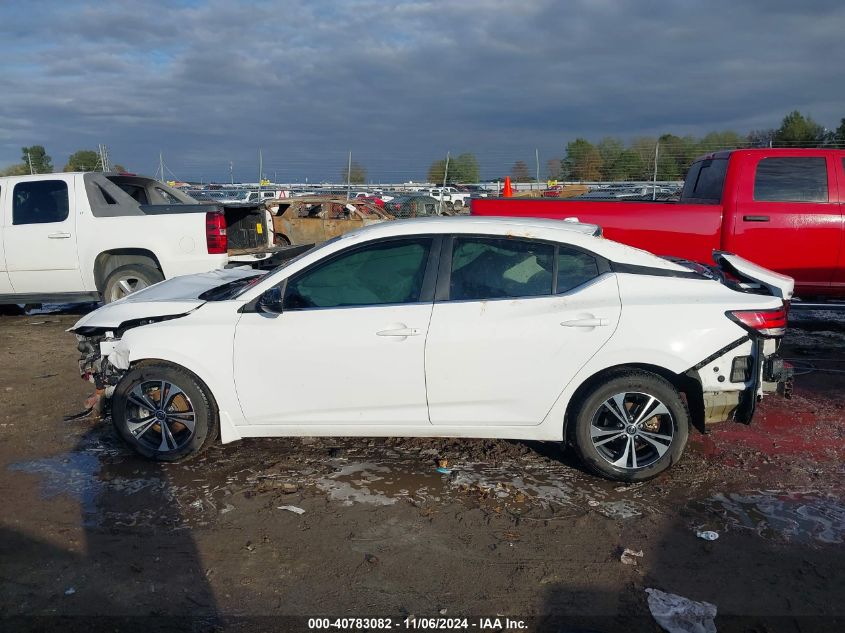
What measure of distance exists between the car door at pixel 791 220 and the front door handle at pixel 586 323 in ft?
12.0

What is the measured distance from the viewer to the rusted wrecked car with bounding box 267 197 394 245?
514 inches

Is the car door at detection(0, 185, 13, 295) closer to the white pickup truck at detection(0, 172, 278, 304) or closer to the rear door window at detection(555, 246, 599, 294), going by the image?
the white pickup truck at detection(0, 172, 278, 304)

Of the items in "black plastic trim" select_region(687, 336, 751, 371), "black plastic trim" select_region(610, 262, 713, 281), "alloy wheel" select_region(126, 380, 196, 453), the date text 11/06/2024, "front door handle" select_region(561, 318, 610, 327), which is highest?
"black plastic trim" select_region(610, 262, 713, 281)

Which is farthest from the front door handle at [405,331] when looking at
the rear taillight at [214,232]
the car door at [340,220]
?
the car door at [340,220]

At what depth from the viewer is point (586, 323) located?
4336 mm

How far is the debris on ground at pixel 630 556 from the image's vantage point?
363 cm

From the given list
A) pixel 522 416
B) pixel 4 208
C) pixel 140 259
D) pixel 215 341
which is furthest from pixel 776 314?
pixel 4 208

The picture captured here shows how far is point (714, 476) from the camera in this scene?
15.1ft

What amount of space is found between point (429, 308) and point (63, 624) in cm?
250

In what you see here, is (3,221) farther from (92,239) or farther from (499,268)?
(499,268)

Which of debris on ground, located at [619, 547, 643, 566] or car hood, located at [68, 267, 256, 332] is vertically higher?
car hood, located at [68, 267, 256, 332]

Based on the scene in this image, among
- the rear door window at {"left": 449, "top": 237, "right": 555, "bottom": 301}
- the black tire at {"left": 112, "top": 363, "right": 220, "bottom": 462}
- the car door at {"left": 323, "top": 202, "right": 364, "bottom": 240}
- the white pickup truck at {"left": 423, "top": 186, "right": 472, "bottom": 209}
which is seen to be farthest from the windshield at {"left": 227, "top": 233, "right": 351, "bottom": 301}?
the white pickup truck at {"left": 423, "top": 186, "right": 472, "bottom": 209}

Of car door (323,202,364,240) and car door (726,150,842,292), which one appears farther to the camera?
car door (323,202,364,240)

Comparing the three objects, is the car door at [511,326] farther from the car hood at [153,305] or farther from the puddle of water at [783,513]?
the car hood at [153,305]
